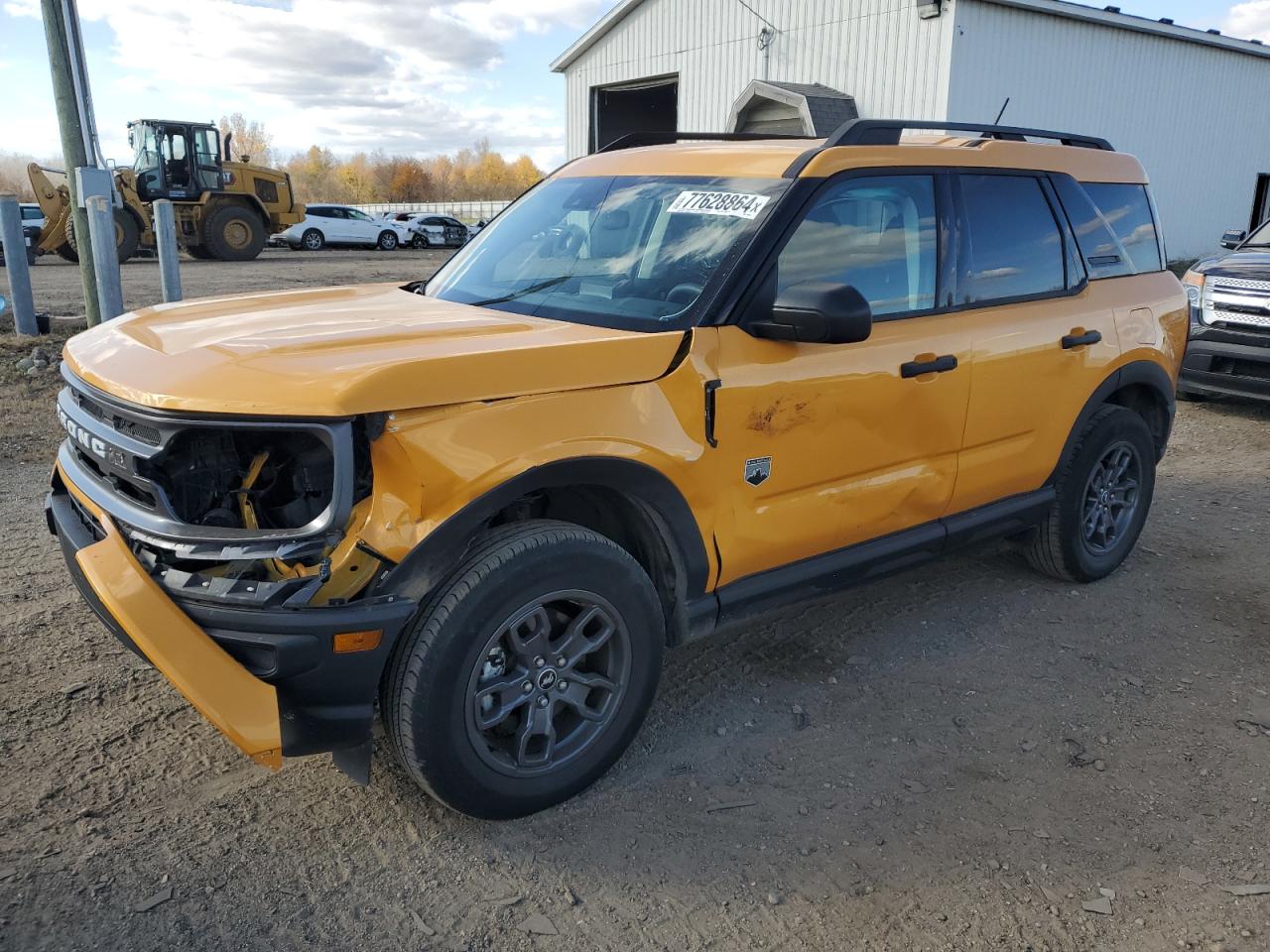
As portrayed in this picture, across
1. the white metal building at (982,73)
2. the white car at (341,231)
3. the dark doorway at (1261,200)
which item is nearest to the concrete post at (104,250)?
the white metal building at (982,73)

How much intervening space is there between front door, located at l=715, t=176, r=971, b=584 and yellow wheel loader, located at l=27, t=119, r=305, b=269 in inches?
778

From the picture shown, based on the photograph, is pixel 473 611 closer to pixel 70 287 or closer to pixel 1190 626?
pixel 1190 626

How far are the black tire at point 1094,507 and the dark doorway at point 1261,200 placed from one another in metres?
22.7

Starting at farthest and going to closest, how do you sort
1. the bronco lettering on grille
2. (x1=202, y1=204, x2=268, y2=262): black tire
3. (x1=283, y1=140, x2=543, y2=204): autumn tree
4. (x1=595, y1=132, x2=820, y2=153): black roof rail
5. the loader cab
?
(x1=283, y1=140, x2=543, y2=204): autumn tree → (x1=202, y1=204, x2=268, y2=262): black tire → the loader cab → (x1=595, y1=132, x2=820, y2=153): black roof rail → the bronco lettering on grille

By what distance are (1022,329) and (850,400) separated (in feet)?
3.65

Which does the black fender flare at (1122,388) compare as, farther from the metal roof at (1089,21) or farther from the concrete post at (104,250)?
the metal roof at (1089,21)

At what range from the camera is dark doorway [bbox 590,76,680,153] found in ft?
75.8

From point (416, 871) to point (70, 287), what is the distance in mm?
16357

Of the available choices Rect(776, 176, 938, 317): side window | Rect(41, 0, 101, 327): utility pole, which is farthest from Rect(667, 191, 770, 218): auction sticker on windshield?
Rect(41, 0, 101, 327): utility pole

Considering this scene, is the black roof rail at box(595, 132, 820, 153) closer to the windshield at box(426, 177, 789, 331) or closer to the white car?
the windshield at box(426, 177, 789, 331)

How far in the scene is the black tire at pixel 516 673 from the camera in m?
2.62

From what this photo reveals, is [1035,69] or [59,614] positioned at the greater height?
[1035,69]

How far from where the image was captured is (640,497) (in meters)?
3.00

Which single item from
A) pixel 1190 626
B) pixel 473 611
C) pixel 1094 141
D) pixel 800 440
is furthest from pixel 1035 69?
pixel 473 611
